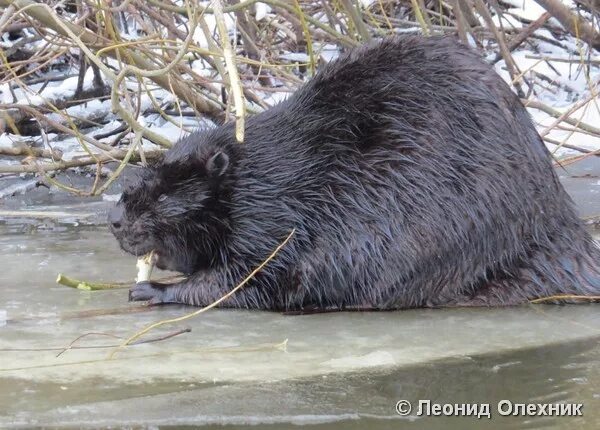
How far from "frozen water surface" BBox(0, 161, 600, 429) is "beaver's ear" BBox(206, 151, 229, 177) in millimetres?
489

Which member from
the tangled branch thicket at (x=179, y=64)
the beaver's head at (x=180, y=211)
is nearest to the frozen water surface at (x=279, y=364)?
the beaver's head at (x=180, y=211)

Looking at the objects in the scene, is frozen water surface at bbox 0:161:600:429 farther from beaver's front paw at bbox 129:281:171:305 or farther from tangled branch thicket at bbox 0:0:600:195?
tangled branch thicket at bbox 0:0:600:195

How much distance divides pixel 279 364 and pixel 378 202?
0.91 metres

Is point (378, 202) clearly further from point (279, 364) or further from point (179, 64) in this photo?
point (179, 64)

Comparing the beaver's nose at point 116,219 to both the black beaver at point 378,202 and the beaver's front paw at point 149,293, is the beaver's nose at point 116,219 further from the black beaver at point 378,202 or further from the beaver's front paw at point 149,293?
the beaver's front paw at point 149,293

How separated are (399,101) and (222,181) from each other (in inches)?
25.6

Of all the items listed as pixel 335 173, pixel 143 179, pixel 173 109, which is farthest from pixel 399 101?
pixel 173 109

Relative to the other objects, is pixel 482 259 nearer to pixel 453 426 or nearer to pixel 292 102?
pixel 292 102

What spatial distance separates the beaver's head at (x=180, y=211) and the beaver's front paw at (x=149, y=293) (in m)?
0.21

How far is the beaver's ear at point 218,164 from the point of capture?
11.1ft

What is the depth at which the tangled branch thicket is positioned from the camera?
4.55m

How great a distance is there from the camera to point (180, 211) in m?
3.40

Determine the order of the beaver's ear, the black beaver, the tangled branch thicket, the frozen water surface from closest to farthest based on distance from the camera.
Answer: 1. the frozen water surface
2. the black beaver
3. the beaver's ear
4. the tangled branch thicket

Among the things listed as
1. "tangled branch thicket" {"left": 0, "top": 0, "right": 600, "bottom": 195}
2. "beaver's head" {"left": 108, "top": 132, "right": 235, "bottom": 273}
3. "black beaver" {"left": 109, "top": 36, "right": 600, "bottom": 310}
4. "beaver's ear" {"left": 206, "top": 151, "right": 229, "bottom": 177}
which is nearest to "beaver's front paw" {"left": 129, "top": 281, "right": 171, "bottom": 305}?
"black beaver" {"left": 109, "top": 36, "right": 600, "bottom": 310}
